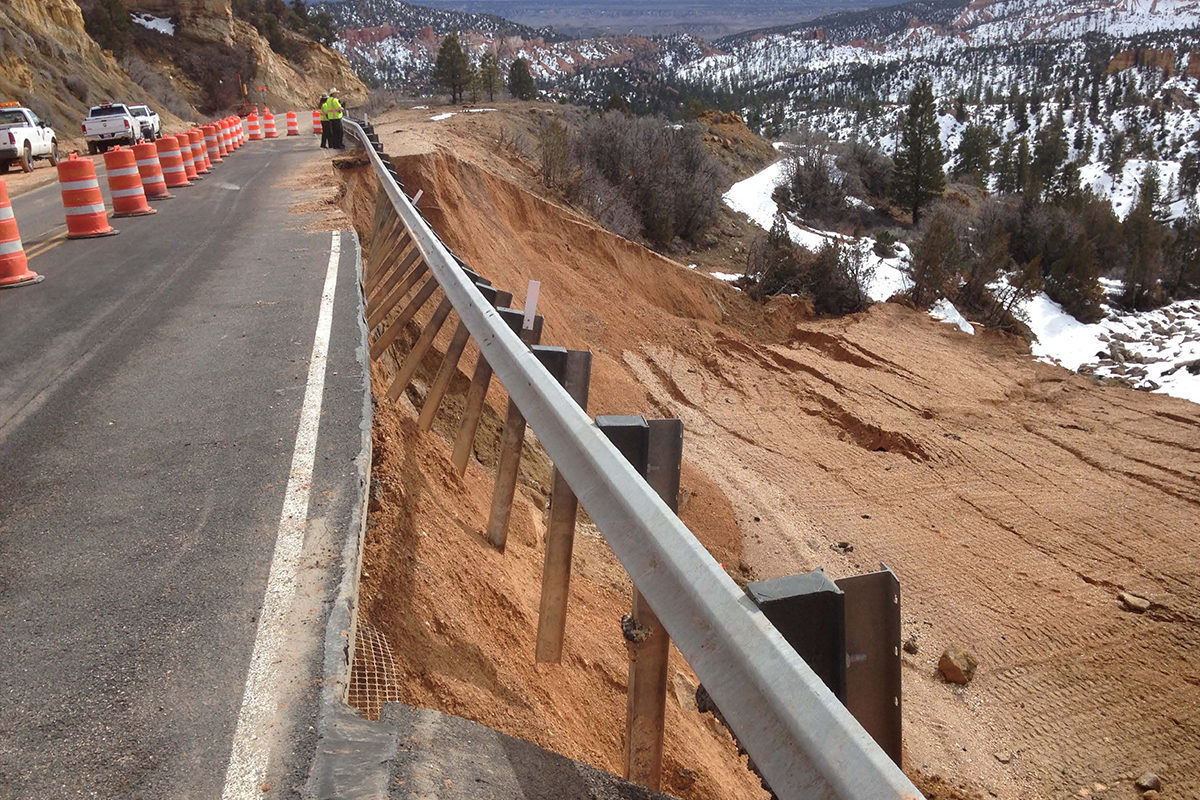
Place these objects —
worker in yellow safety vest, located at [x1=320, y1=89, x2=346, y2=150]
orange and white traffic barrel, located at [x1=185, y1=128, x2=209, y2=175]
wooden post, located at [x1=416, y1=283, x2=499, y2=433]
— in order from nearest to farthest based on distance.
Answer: wooden post, located at [x1=416, y1=283, x2=499, y2=433]
orange and white traffic barrel, located at [x1=185, y1=128, x2=209, y2=175]
worker in yellow safety vest, located at [x1=320, y1=89, x2=346, y2=150]

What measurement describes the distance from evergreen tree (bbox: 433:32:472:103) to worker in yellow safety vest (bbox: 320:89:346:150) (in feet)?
97.7

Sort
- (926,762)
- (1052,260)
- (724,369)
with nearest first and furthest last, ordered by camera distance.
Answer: (926,762)
(724,369)
(1052,260)

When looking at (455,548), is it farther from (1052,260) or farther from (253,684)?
(1052,260)

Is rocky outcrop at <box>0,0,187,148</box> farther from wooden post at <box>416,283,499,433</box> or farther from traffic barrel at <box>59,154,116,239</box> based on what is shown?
wooden post at <box>416,283,499,433</box>

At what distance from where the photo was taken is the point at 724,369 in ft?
50.9

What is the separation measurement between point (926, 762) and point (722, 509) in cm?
411

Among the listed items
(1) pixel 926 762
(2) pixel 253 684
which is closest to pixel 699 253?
(1) pixel 926 762

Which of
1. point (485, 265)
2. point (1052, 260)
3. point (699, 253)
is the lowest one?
point (1052, 260)

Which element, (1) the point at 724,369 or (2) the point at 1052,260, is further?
(2) the point at 1052,260

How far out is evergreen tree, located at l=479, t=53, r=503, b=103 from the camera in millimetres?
58562

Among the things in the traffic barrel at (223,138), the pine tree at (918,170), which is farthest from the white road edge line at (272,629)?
the pine tree at (918,170)

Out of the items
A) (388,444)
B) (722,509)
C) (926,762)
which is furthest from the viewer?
(722,509)

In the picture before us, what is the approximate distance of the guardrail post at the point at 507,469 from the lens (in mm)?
4562

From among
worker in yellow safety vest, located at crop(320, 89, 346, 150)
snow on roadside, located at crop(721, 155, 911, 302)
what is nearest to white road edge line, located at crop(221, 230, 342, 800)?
snow on roadside, located at crop(721, 155, 911, 302)
